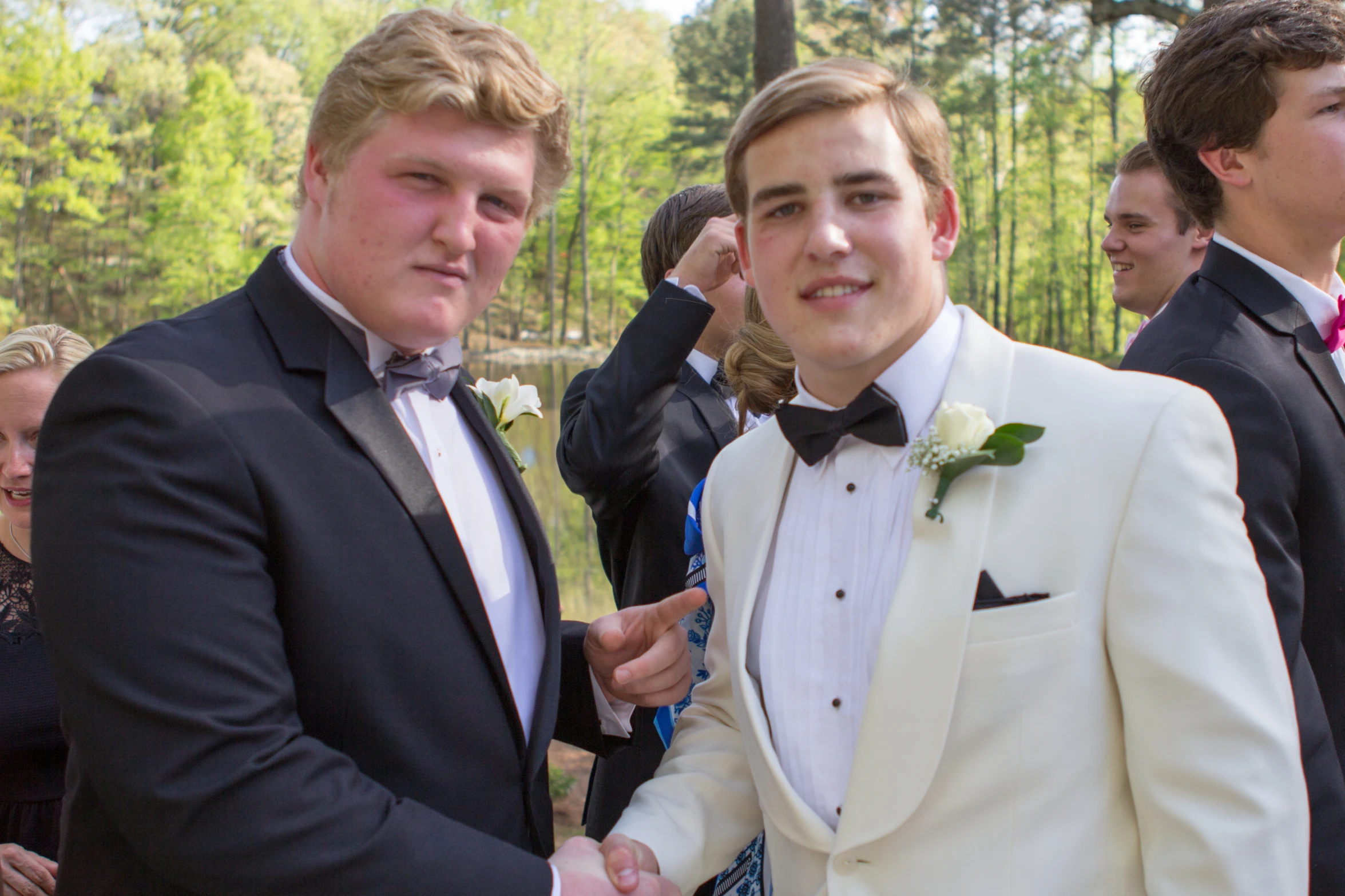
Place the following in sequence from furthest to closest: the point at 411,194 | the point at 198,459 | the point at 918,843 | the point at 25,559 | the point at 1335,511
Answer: the point at 25,559
the point at 1335,511
the point at 411,194
the point at 918,843
the point at 198,459

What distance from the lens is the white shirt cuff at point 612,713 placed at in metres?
2.44

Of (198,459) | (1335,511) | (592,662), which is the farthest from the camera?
(592,662)

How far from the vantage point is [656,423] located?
9.84ft

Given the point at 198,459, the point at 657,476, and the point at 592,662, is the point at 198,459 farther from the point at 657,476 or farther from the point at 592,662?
the point at 657,476

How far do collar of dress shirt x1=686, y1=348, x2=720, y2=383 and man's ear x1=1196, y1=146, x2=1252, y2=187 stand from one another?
1637 millimetres

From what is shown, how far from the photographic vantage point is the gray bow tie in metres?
1.92

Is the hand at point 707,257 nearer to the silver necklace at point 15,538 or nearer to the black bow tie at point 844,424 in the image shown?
the black bow tie at point 844,424

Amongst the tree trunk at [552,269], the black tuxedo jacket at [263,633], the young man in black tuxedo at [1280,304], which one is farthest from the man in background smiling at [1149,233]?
the tree trunk at [552,269]

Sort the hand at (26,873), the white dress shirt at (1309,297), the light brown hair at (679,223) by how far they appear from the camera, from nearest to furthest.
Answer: the white dress shirt at (1309,297), the hand at (26,873), the light brown hair at (679,223)

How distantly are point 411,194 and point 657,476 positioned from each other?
1.51 m

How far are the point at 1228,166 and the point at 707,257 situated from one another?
1.45m

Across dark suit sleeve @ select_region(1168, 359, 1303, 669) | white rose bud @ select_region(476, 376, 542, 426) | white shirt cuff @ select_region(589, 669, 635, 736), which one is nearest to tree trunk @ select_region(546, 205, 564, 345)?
white rose bud @ select_region(476, 376, 542, 426)

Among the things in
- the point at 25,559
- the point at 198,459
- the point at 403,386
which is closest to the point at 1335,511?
the point at 403,386

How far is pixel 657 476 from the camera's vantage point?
10.4 ft
